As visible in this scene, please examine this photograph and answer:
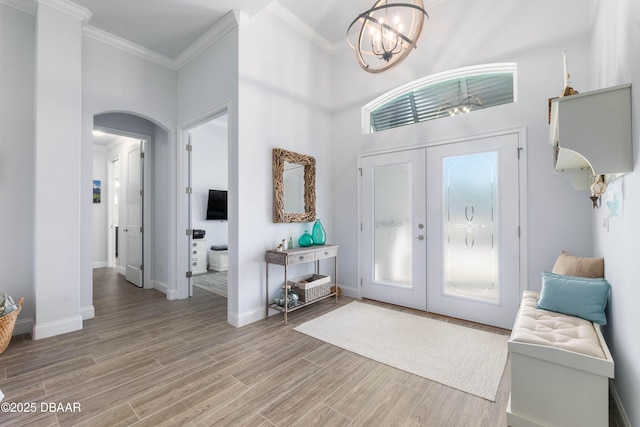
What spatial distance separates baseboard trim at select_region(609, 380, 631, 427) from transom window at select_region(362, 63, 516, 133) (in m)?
2.63

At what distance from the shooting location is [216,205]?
6387 mm

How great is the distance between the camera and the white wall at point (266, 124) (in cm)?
322

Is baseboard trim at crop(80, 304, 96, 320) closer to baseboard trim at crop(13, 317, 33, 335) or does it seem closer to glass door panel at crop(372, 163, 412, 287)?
baseboard trim at crop(13, 317, 33, 335)

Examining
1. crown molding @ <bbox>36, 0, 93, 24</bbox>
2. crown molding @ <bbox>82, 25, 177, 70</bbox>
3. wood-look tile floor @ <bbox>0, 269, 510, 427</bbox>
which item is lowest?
wood-look tile floor @ <bbox>0, 269, 510, 427</bbox>

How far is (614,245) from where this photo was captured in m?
1.75

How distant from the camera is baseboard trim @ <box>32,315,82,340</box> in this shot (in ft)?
9.12

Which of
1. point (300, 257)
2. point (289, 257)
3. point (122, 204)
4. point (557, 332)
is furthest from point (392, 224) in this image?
point (122, 204)

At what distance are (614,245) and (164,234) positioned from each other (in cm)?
506

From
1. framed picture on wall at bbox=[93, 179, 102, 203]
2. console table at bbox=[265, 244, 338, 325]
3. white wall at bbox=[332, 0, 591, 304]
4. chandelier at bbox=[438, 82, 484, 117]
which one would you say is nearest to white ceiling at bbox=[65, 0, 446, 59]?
white wall at bbox=[332, 0, 591, 304]

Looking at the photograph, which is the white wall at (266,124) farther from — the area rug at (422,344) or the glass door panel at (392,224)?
the area rug at (422,344)

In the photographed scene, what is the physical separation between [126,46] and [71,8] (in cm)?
74

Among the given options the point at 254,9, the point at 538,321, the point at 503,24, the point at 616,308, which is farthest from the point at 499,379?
the point at 254,9

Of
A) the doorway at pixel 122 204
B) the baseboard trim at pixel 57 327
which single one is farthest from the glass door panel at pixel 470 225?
the doorway at pixel 122 204

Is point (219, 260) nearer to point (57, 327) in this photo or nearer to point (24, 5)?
point (57, 327)
